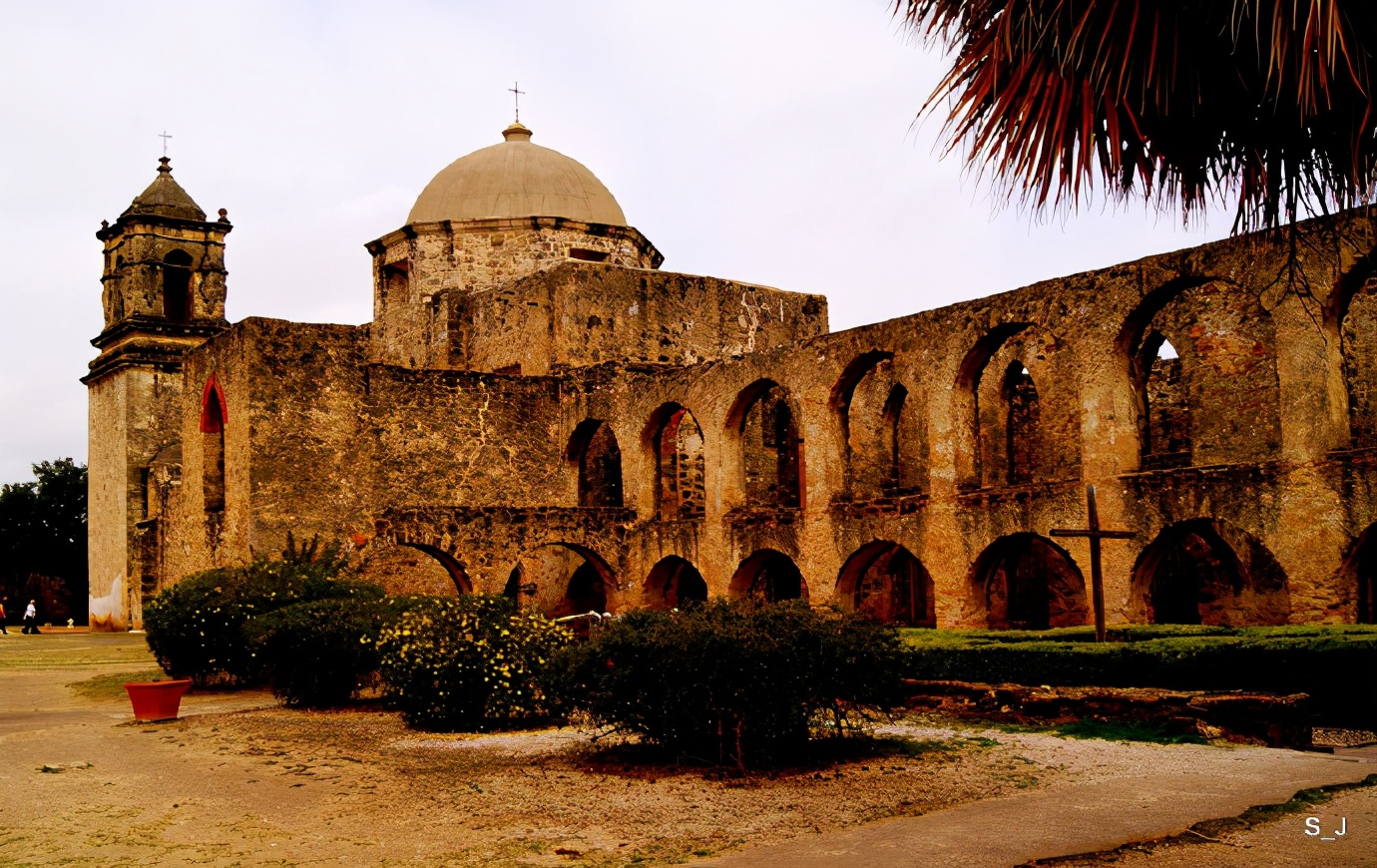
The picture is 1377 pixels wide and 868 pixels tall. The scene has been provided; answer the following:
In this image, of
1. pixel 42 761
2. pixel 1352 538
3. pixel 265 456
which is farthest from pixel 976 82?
pixel 265 456

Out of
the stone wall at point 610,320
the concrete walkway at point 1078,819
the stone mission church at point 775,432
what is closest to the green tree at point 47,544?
the stone mission church at point 775,432

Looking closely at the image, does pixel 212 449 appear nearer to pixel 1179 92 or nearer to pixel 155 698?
pixel 155 698

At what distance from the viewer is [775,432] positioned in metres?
22.7

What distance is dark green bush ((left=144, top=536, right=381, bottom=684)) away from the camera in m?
14.0

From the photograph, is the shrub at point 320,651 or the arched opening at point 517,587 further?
the arched opening at point 517,587

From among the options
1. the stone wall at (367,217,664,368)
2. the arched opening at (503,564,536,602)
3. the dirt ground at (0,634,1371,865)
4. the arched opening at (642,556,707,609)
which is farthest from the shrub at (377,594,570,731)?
the stone wall at (367,217,664,368)

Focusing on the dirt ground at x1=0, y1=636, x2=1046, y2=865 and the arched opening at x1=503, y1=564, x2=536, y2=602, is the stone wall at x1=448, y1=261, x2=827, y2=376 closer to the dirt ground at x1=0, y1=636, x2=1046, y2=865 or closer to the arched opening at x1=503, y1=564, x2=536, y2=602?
the arched opening at x1=503, y1=564, x2=536, y2=602

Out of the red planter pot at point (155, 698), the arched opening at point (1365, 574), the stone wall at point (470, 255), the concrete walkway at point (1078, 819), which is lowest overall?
the concrete walkway at point (1078, 819)

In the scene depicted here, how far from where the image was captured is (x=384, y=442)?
19.6 meters

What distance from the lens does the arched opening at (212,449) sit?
19344 millimetres

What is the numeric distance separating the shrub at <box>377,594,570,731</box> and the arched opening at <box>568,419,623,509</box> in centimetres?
1152

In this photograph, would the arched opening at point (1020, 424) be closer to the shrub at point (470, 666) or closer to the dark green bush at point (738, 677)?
the shrub at point (470, 666)

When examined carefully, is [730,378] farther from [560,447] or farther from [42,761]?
[42,761]

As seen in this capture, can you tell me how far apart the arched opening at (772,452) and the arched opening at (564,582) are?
273 centimetres
